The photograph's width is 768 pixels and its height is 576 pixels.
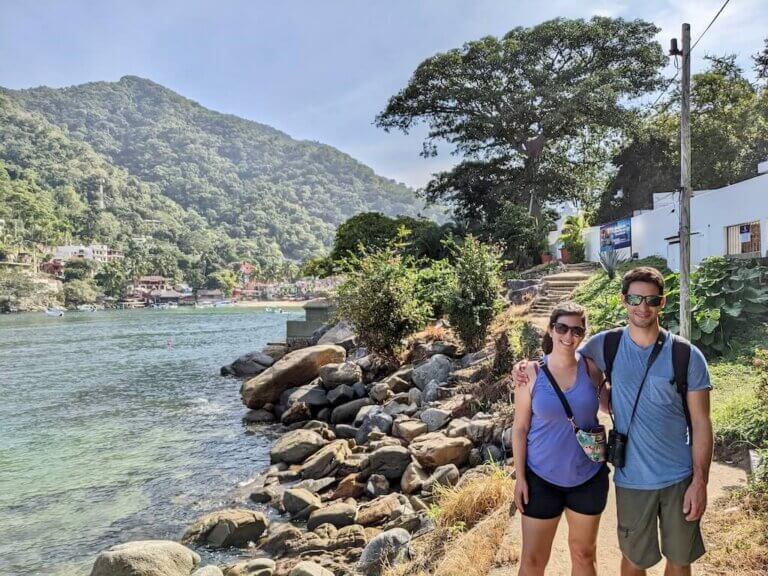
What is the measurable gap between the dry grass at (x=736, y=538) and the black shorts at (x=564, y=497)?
1.56 m

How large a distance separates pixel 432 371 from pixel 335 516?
5.77 m

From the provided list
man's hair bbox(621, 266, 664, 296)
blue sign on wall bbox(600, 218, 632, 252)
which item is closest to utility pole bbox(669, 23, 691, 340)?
man's hair bbox(621, 266, 664, 296)

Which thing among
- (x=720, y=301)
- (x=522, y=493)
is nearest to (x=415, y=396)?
(x=720, y=301)

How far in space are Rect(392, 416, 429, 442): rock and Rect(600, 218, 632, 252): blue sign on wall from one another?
15.2 meters

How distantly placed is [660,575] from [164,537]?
649 centimetres

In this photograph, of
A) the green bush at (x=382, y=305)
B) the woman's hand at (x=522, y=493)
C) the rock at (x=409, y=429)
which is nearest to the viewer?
the woman's hand at (x=522, y=493)

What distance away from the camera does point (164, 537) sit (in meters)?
7.93

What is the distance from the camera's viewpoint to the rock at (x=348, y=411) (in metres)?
12.8

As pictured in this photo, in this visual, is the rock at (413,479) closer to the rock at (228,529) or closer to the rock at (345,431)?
the rock at (228,529)

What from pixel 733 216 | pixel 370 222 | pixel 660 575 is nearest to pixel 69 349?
pixel 370 222

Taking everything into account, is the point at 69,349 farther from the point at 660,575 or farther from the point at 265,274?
the point at 265,274

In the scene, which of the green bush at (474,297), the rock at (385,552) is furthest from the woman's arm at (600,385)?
the green bush at (474,297)

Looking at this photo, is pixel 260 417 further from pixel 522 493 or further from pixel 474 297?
pixel 522 493

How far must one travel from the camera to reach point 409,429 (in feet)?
32.1
